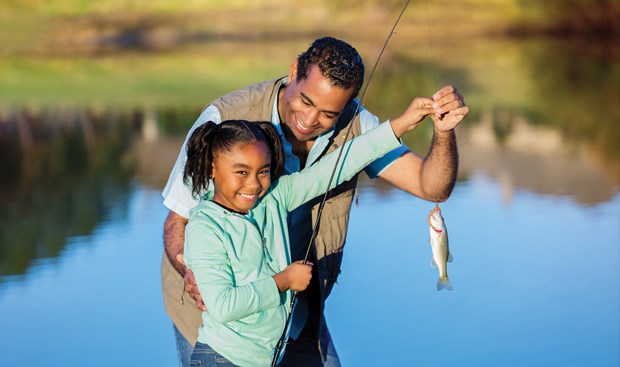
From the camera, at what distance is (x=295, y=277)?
305 cm

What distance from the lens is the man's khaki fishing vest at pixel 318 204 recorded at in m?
3.65

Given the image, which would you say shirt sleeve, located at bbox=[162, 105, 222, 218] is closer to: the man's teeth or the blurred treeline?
the man's teeth

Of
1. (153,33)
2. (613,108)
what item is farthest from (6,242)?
(153,33)

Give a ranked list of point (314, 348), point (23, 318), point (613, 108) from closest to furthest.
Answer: point (314, 348) < point (23, 318) < point (613, 108)

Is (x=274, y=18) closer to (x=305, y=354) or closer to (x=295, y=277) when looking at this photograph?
(x=305, y=354)

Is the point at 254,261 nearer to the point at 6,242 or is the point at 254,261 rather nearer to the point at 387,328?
the point at 387,328

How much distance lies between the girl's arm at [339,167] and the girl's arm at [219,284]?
0.38 metres

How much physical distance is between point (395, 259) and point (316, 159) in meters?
3.40

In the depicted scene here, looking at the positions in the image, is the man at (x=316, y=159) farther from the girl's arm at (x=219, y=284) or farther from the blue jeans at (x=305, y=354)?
the girl's arm at (x=219, y=284)

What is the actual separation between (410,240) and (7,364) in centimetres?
304

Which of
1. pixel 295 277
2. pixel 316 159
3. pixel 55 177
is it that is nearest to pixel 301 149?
pixel 316 159

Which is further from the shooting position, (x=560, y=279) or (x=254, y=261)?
(x=560, y=279)

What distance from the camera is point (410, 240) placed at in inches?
298

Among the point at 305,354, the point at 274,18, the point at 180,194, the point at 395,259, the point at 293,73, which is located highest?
the point at 274,18
